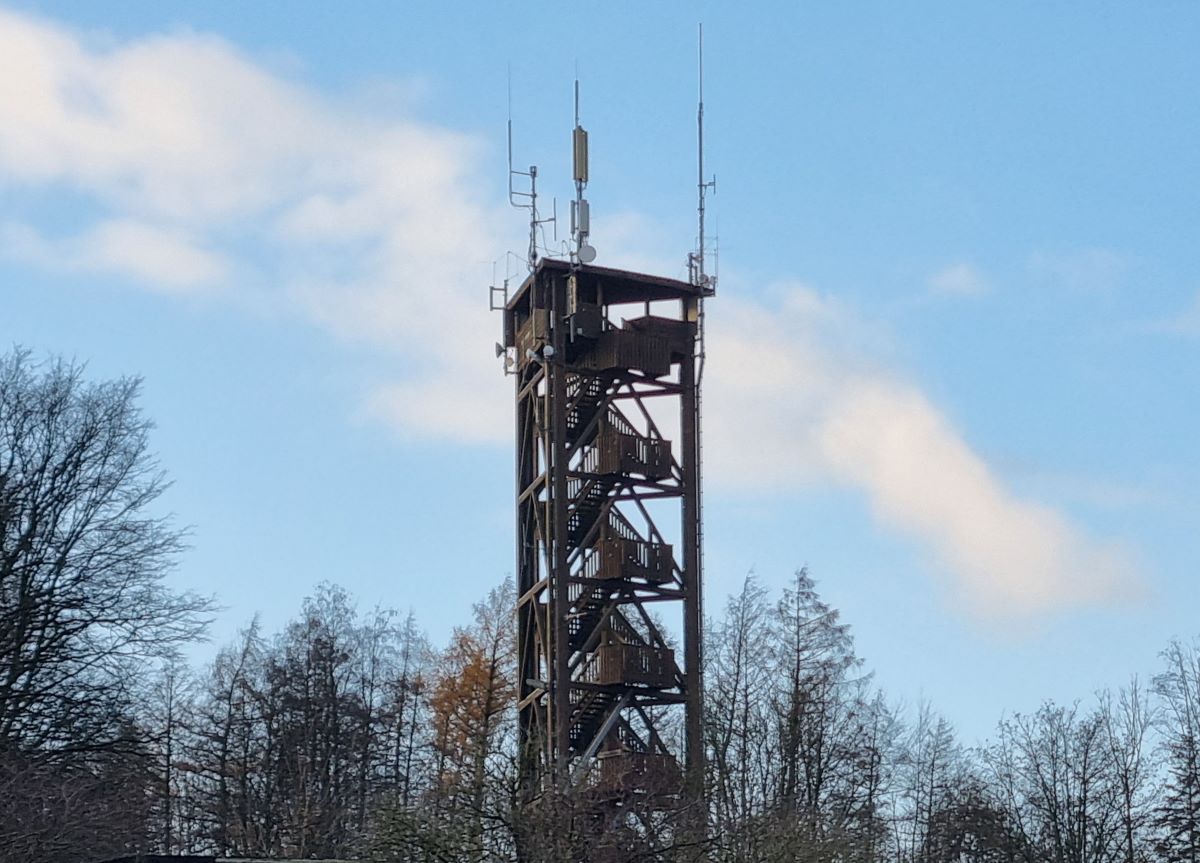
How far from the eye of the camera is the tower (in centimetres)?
4881

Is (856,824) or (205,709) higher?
(205,709)

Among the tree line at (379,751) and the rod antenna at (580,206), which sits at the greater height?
the rod antenna at (580,206)

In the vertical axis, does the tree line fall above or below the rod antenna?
below

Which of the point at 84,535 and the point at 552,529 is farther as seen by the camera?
the point at 552,529

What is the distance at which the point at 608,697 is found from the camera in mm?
49531

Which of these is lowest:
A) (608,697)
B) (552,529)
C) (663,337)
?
(608,697)

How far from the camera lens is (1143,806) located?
53.4 m

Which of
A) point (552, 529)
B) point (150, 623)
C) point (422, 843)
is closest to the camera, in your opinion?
point (422, 843)

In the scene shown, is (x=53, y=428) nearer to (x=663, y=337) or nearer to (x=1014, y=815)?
(x=663, y=337)

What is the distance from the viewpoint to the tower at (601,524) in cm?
4881

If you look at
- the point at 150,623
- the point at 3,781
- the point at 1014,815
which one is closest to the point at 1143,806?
the point at 1014,815

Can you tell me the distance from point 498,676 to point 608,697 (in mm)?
13699

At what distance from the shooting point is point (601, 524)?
163ft

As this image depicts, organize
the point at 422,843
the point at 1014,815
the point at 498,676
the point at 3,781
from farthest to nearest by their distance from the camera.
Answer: the point at 498,676 → the point at 1014,815 → the point at 3,781 → the point at 422,843
